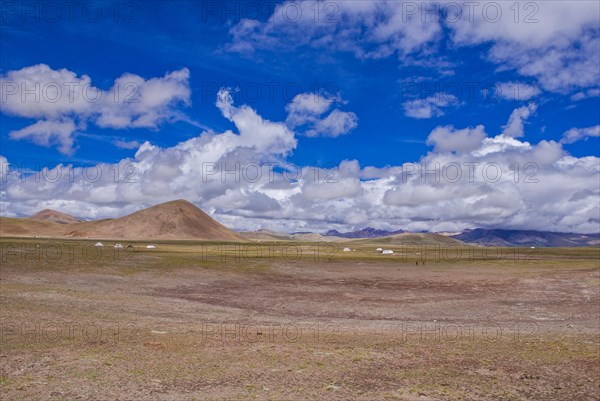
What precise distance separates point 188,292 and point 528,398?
3251cm

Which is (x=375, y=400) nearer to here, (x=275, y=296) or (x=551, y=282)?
(x=275, y=296)

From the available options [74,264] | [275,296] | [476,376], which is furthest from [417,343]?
[74,264]

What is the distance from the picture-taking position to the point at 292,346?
58.7 feet

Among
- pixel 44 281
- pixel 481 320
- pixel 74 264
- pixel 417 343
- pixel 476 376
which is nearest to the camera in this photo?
pixel 476 376

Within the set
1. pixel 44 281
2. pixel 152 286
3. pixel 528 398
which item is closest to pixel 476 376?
pixel 528 398

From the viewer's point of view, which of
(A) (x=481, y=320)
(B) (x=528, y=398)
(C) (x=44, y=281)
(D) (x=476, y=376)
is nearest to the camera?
(B) (x=528, y=398)

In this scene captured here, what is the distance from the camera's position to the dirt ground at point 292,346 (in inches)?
511

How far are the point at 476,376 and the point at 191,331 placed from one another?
12109 millimetres

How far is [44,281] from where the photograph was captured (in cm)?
4012

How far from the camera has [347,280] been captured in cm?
5450

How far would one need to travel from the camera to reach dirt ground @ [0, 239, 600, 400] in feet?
42.5

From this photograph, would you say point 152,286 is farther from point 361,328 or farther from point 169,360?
point 169,360

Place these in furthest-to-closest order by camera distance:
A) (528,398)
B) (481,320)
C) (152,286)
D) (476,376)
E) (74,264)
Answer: (74,264) → (152,286) → (481,320) → (476,376) → (528,398)

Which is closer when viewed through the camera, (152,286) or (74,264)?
(152,286)
